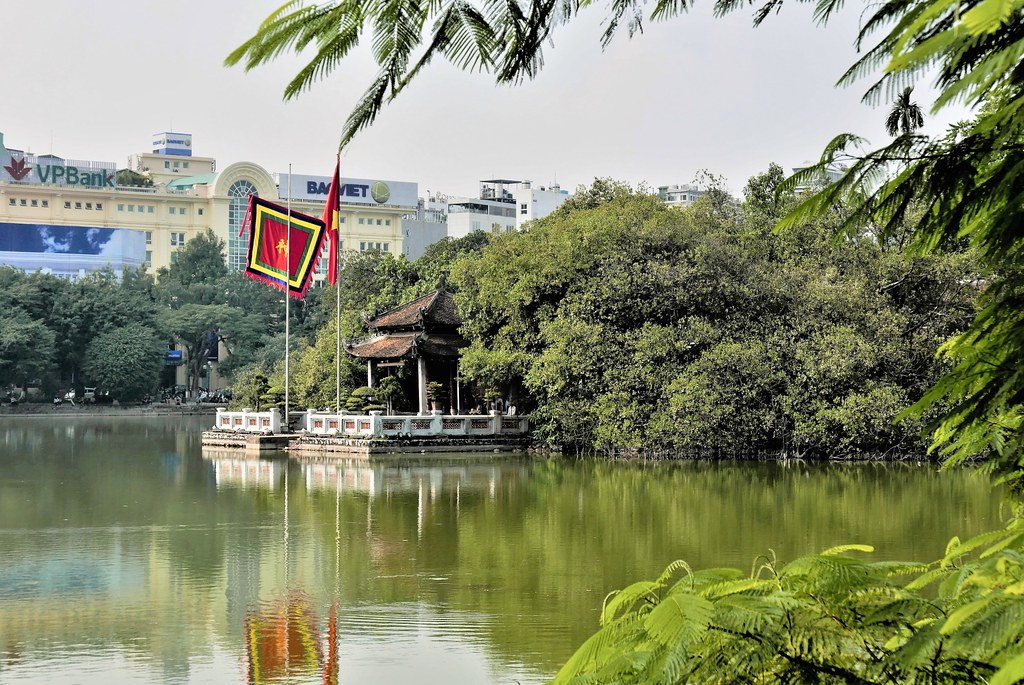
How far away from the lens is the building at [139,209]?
70312 mm

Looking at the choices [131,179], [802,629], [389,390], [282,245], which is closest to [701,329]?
[389,390]

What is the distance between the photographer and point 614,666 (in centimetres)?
221

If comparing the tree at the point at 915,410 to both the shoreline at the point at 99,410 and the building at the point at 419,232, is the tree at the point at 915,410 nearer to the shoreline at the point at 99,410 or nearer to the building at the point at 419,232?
the shoreline at the point at 99,410

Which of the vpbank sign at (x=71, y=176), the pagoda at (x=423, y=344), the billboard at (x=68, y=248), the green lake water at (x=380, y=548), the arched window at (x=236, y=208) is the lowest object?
the green lake water at (x=380, y=548)

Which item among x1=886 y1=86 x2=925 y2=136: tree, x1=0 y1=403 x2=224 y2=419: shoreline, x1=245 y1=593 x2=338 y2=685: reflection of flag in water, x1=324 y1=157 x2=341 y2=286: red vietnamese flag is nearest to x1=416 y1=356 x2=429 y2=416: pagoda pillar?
x1=324 y1=157 x2=341 y2=286: red vietnamese flag

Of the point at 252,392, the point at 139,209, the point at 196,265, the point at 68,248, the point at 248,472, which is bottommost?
the point at 248,472

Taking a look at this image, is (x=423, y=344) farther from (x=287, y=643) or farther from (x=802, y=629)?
(x=802, y=629)

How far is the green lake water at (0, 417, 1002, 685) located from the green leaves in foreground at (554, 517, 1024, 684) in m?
4.95

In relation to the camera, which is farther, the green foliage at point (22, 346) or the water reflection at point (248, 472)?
the green foliage at point (22, 346)

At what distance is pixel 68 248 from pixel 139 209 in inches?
322

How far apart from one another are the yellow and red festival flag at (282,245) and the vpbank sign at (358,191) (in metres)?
52.8

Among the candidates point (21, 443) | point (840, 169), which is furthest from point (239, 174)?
point (840, 169)

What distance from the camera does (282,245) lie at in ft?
87.0

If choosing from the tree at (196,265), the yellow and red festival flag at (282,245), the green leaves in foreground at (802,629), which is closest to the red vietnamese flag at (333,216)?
the yellow and red festival flag at (282,245)
